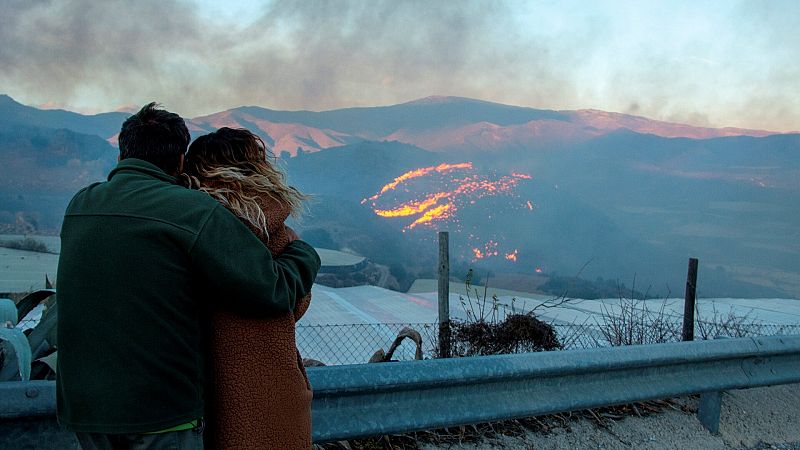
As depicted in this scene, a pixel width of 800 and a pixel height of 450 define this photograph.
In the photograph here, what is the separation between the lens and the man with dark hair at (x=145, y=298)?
5.26 feet

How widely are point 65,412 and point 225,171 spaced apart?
0.82 m

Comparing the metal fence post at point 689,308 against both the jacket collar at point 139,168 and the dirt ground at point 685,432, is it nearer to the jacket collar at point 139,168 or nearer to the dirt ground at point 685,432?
the dirt ground at point 685,432

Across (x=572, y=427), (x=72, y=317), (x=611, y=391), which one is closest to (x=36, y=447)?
(x=72, y=317)

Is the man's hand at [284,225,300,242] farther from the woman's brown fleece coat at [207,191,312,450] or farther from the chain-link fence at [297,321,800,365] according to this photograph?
the chain-link fence at [297,321,800,365]

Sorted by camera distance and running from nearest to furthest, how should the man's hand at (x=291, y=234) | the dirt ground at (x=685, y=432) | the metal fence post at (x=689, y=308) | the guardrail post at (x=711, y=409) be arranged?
1. the man's hand at (x=291, y=234)
2. the dirt ground at (x=685, y=432)
3. the guardrail post at (x=711, y=409)
4. the metal fence post at (x=689, y=308)

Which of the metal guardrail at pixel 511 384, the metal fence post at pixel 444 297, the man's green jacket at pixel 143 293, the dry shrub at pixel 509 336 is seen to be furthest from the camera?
the metal fence post at pixel 444 297

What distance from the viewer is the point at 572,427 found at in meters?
3.93

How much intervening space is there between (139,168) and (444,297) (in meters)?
4.34

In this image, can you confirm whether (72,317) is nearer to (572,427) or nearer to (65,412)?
(65,412)

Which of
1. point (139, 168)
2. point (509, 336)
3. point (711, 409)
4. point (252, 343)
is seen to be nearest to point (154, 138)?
point (139, 168)

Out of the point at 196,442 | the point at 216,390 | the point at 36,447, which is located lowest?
the point at 36,447

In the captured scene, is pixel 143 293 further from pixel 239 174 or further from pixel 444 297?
pixel 444 297

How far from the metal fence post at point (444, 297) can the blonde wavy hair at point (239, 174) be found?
3.40 m

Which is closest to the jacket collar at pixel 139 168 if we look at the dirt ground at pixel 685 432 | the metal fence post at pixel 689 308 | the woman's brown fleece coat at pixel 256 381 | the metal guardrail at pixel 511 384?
the woman's brown fleece coat at pixel 256 381
